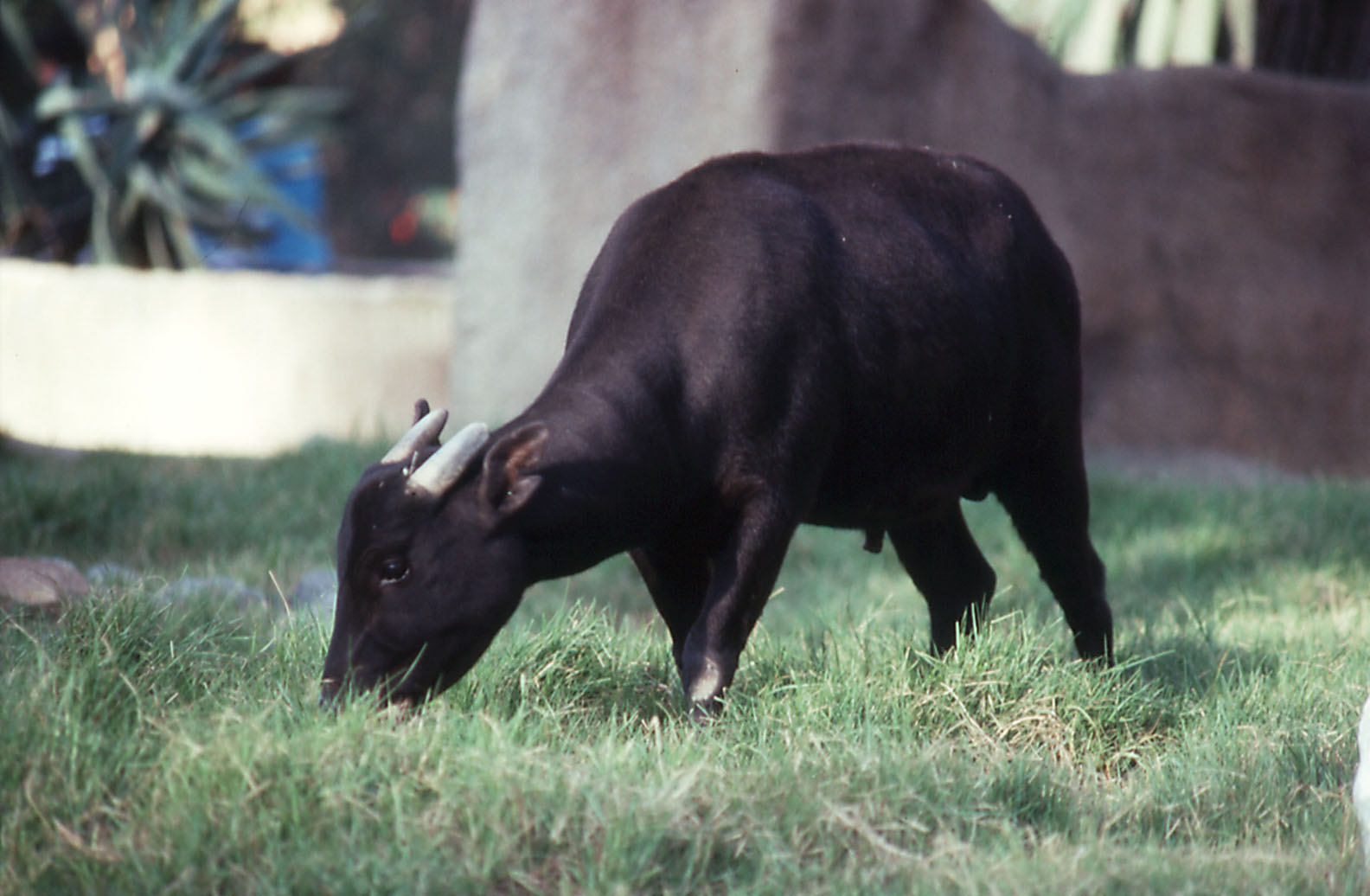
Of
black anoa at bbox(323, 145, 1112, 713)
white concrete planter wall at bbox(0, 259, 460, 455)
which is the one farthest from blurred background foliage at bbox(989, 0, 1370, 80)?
black anoa at bbox(323, 145, 1112, 713)

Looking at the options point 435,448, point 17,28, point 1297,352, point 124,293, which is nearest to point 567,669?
point 435,448

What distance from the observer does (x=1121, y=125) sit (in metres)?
9.38

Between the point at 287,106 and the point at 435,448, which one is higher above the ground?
the point at 435,448

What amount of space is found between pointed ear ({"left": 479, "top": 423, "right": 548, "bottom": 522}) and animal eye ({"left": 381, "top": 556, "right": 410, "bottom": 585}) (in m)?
0.20

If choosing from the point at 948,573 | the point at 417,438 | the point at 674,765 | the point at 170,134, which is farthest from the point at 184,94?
the point at 674,765

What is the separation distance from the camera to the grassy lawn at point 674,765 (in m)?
2.97

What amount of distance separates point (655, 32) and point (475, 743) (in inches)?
233

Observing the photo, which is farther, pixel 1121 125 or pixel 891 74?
pixel 1121 125

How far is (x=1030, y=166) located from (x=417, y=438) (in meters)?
6.22

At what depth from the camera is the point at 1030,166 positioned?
9.04 meters

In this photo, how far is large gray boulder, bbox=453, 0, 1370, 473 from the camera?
834 cm

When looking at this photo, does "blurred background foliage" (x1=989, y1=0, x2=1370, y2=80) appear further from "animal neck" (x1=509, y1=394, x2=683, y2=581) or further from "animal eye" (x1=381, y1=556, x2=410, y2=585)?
"animal eye" (x1=381, y1=556, x2=410, y2=585)

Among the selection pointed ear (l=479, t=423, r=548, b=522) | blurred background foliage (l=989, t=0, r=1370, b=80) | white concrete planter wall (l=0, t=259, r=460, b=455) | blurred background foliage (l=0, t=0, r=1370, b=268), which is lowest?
white concrete planter wall (l=0, t=259, r=460, b=455)

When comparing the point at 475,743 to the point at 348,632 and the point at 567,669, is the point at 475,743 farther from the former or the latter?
the point at 567,669
